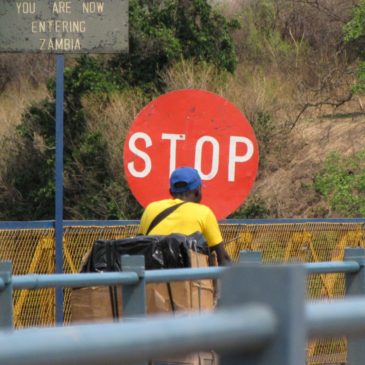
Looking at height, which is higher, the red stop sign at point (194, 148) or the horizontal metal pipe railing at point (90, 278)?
the red stop sign at point (194, 148)

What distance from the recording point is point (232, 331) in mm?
1936

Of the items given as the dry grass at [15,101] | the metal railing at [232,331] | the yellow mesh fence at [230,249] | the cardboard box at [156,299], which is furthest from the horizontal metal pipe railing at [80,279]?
the dry grass at [15,101]

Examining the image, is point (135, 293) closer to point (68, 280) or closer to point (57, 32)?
point (68, 280)

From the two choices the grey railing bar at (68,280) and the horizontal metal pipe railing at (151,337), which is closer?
the horizontal metal pipe railing at (151,337)

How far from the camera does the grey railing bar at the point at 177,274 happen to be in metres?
5.69

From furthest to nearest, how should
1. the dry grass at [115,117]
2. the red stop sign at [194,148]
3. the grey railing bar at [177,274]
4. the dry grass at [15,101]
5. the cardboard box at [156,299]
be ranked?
the dry grass at [15,101], the dry grass at [115,117], the red stop sign at [194,148], the cardboard box at [156,299], the grey railing bar at [177,274]

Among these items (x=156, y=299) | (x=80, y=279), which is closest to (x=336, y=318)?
(x=80, y=279)

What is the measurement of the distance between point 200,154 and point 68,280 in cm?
396

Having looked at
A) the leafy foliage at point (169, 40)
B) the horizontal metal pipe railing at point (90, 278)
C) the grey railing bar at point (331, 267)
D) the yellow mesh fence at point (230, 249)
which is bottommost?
the yellow mesh fence at point (230, 249)

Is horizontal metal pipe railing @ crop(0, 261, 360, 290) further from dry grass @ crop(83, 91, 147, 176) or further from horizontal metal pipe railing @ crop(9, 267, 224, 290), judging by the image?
dry grass @ crop(83, 91, 147, 176)

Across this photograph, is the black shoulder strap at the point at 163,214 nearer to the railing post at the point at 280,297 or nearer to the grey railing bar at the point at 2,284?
the grey railing bar at the point at 2,284

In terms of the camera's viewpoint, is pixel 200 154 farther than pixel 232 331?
Yes

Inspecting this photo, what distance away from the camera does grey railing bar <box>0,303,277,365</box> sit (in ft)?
5.70

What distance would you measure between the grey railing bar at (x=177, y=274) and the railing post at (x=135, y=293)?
58 millimetres
